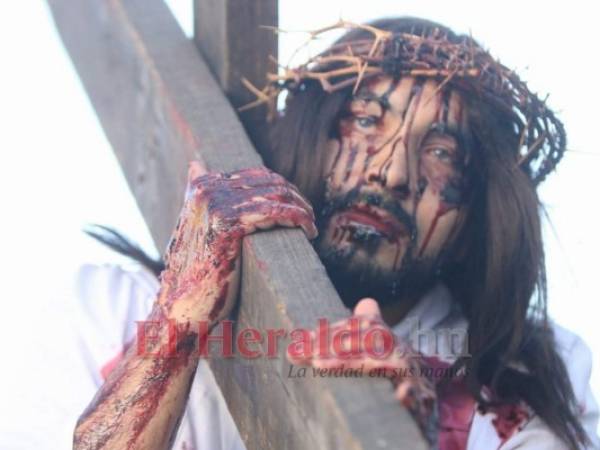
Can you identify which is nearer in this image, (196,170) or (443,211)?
(196,170)

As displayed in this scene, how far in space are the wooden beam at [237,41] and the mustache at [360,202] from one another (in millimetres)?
272

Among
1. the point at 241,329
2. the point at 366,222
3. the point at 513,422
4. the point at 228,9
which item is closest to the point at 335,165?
the point at 366,222

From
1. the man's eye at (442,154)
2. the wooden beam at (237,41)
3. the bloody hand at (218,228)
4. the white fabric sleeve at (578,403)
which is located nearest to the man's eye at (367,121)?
the man's eye at (442,154)

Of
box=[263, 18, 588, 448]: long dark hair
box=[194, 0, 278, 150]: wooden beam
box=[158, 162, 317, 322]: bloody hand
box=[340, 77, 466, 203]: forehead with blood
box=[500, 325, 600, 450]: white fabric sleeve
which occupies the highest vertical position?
box=[194, 0, 278, 150]: wooden beam

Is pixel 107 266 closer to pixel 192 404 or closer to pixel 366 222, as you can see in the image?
pixel 192 404

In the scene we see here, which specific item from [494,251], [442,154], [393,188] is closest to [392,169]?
[393,188]

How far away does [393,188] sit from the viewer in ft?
8.32

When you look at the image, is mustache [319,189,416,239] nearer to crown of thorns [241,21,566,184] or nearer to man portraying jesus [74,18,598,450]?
man portraying jesus [74,18,598,450]

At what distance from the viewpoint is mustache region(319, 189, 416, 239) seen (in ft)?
8.25

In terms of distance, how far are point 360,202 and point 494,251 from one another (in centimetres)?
42

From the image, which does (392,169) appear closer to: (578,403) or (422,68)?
(422,68)

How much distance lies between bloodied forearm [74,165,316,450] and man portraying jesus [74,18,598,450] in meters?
0.42

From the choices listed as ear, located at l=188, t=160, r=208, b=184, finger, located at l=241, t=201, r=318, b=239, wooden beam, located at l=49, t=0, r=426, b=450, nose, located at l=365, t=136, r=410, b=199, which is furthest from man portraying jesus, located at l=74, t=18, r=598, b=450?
finger, located at l=241, t=201, r=318, b=239

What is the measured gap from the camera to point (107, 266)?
253 centimetres
